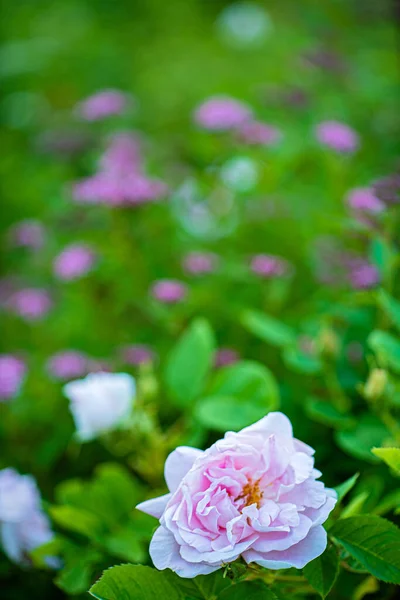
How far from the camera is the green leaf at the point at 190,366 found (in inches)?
35.2

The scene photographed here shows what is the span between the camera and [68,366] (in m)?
1.03

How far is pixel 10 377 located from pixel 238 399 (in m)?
0.38

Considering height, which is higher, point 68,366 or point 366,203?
point 366,203

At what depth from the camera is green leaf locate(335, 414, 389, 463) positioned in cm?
75

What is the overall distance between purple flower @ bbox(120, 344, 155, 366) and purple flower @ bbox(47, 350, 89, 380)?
0.06m

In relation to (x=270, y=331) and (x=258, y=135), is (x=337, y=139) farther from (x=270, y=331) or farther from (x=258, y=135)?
(x=270, y=331)

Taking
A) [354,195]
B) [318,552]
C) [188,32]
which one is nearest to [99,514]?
[318,552]

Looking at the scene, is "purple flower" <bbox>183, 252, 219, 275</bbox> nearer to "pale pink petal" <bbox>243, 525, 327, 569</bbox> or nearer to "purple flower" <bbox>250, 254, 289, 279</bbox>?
"purple flower" <bbox>250, 254, 289, 279</bbox>

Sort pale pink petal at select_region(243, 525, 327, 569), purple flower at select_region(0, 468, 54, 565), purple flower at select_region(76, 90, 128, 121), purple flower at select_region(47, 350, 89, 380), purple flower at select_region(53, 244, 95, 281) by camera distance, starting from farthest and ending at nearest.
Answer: purple flower at select_region(76, 90, 128, 121), purple flower at select_region(53, 244, 95, 281), purple flower at select_region(47, 350, 89, 380), purple flower at select_region(0, 468, 54, 565), pale pink petal at select_region(243, 525, 327, 569)

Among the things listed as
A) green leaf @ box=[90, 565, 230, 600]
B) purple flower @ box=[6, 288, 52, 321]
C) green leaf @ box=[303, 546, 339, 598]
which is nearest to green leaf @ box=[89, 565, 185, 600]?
green leaf @ box=[90, 565, 230, 600]

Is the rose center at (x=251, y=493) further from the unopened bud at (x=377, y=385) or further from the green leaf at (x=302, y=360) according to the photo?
the green leaf at (x=302, y=360)

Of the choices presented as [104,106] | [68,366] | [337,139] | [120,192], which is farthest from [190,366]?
[104,106]

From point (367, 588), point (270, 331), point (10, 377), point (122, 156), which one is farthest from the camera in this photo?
point (122, 156)

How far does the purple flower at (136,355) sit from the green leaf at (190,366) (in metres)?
0.11
